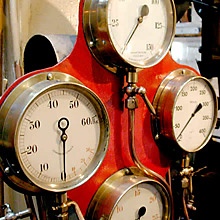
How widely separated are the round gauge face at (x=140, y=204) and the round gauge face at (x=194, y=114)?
221 millimetres

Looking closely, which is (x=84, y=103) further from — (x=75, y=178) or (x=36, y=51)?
(x=36, y=51)

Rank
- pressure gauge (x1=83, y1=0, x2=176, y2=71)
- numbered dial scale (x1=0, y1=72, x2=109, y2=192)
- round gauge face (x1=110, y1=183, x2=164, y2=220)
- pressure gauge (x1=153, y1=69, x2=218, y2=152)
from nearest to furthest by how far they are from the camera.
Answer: numbered dial scale (x1=0, y1=72, x2=109, y2=192), pressure gauge (x1=83, y1=0, x2=176, y2=71), round gauge face (x1=110, y1=183, x2=164, y2=220), pressure gauge (x1=153, y1=69, x2=218, y2=152)

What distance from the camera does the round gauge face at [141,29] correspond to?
872mm

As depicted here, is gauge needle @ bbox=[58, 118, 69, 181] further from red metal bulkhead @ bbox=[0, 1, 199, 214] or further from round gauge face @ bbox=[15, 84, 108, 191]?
red metal bulkhead @ bbox=[0, 1, 199, 214]

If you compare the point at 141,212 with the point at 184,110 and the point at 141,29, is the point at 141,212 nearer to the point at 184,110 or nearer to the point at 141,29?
the point at 184,110

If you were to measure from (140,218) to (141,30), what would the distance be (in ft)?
2.12

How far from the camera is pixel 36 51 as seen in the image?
1.06m

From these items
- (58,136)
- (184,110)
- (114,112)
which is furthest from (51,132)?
(184,110)

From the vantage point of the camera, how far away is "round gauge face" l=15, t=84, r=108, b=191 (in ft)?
2.51

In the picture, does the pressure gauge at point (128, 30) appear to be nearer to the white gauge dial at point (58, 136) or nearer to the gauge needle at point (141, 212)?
the white gauge dial at point (58, 136)

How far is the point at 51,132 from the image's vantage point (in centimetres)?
80

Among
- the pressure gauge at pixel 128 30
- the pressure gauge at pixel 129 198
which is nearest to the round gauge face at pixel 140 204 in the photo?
the pressure gauge at pixel 129 198

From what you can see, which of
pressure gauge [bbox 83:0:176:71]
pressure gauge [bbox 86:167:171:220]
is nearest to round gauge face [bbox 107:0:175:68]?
pressure gauge [bbox 83:0:176:71]

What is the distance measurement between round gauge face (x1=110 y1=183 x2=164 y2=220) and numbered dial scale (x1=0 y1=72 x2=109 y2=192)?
178mm
